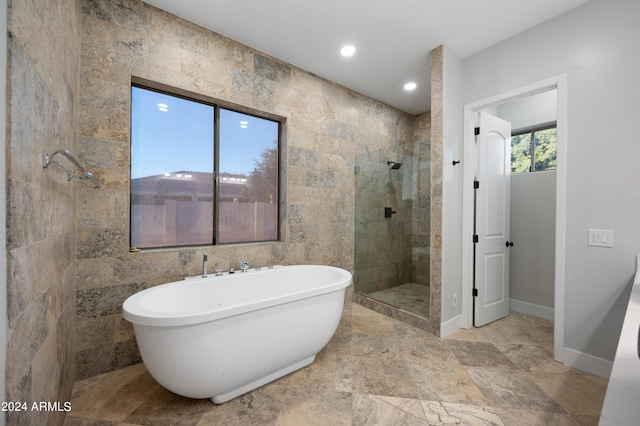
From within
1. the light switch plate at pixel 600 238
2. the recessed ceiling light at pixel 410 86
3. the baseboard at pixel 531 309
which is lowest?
the baseboard at pixel 531 309

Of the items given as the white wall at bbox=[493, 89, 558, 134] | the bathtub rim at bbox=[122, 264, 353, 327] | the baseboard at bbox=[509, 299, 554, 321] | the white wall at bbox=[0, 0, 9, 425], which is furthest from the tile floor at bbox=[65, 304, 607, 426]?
the white wall at bbox=[493, 89, 558, 134]

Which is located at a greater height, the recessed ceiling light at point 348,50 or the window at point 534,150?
the recessed ceiling light at point 348,50

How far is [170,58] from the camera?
88.1 inches

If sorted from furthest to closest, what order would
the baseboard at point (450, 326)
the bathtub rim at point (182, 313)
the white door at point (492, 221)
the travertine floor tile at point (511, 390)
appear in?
1. the white door at point (492, 221)
2. the baseboard at point (450, 326)
3. the travertine floor tile at point (511, 390)
4. the bathtub rim at point (182, 313)

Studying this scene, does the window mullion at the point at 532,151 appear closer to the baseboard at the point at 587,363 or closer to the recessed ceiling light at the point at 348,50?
the baseboard at the point at 587,363

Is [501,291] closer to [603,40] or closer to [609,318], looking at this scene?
[609,318]

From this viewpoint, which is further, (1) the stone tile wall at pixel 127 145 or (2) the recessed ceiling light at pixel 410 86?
(2) the recessed ceiling light at pixel 410 86

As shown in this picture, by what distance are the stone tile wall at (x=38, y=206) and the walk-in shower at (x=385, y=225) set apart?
286 cm

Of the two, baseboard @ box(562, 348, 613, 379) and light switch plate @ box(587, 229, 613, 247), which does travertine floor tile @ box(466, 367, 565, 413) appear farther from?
light switch plate @ box(587, 229, 613, 247)

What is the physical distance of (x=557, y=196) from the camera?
2.19 m

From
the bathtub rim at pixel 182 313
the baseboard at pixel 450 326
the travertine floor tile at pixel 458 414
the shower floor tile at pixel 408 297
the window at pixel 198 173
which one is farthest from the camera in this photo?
the shower floor tile at pixel 408 297

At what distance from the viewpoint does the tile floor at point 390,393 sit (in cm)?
155

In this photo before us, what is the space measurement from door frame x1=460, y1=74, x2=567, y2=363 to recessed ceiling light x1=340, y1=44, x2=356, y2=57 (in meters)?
1.30

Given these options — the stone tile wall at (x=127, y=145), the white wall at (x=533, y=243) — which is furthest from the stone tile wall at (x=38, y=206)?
the white wall at (x=533, y=243)
